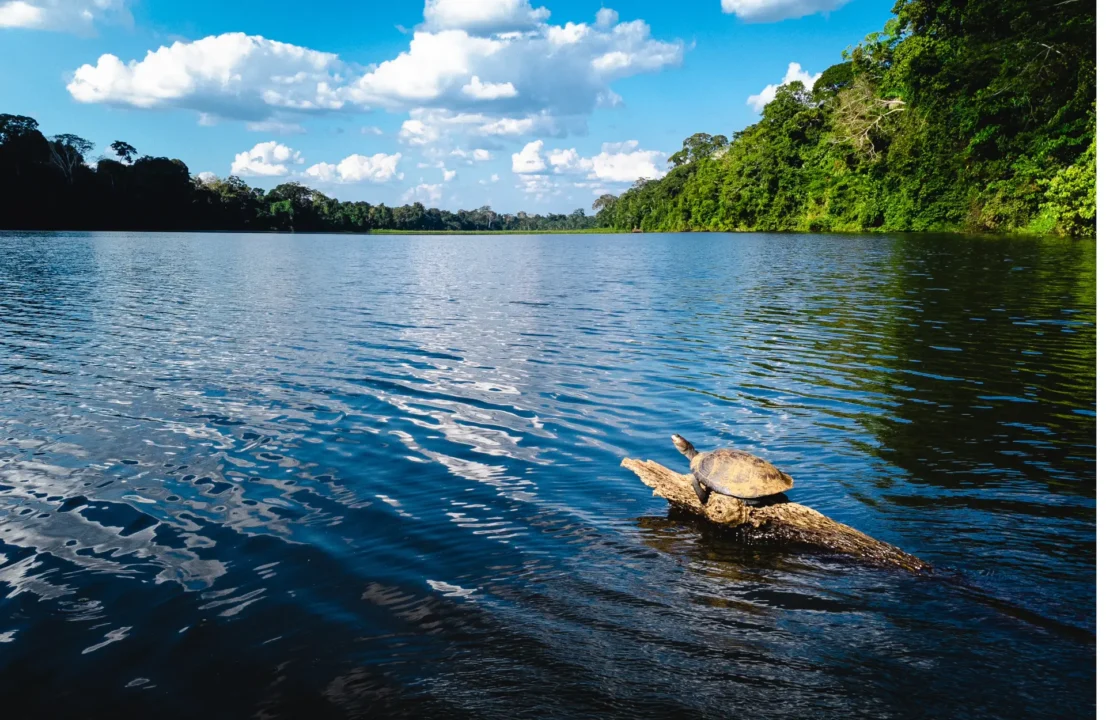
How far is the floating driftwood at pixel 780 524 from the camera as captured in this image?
658cm

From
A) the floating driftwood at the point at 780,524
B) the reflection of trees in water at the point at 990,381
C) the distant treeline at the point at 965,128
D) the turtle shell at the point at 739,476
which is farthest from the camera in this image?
the distant treeline at the point at 965,128

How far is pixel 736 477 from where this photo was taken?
742 cm

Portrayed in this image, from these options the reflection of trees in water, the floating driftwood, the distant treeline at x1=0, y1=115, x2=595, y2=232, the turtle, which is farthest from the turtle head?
the distant treeline at x1=0, y1=115, x2=595, y2=232

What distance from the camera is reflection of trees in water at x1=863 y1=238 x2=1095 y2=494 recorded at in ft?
31.3

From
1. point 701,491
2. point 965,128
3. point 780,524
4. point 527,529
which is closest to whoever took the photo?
point 780,524

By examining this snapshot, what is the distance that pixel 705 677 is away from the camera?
4.87m

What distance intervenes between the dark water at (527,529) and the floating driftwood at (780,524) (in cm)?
22

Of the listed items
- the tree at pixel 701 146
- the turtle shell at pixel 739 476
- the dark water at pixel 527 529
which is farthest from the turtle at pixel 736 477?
the tree at pixel 701 146

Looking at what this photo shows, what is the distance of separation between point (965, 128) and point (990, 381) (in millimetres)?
64392

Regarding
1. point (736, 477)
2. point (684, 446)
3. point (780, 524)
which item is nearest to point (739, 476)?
point (736, 477)

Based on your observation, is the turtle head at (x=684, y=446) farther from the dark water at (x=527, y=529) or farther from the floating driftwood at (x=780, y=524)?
the dark water at (x=527, y=529)

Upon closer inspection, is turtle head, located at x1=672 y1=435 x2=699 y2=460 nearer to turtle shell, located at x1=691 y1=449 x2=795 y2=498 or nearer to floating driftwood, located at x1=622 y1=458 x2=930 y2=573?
floating driftwood, located at x1=622 y1=458 x2=930 y2=573

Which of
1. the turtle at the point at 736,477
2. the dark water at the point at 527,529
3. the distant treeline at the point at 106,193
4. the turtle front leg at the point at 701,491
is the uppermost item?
the distant treeline at the point at 106,193

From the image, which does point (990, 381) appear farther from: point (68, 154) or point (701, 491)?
point (68, 154)
